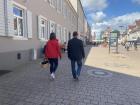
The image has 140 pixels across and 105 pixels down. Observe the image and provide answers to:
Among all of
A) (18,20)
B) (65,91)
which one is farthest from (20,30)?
(65,91)

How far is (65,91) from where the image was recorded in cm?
613

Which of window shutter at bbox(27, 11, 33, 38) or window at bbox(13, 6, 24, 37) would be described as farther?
window shutter at bbox(27, 11, 33, 38)

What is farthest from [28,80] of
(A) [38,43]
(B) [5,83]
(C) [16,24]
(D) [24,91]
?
(A) [38,43]

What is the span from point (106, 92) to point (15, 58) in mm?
5519

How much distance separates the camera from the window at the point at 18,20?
35.3 feet

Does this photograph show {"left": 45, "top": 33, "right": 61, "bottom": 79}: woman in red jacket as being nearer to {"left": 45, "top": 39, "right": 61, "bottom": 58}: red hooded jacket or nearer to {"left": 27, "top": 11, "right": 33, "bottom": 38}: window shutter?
{"left": 45, "top": 39, "right": 61, "bottom": 58}: red hooded jacket

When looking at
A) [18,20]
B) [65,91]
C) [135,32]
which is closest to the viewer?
[65,91]

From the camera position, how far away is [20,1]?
1098 centimetres

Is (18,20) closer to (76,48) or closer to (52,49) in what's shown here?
(52,49)

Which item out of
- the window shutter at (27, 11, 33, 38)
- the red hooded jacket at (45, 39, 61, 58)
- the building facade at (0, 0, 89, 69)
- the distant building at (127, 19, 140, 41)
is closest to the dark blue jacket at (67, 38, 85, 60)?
the red hooded jacket at (45, 39, 61, 58)

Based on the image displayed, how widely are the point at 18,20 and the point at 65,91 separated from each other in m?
6.47

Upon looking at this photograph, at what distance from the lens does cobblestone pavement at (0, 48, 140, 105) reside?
5.25 metres

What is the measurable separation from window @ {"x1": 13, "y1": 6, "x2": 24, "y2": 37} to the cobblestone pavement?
11.8 feet

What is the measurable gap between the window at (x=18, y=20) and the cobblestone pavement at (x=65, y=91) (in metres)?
3.59
